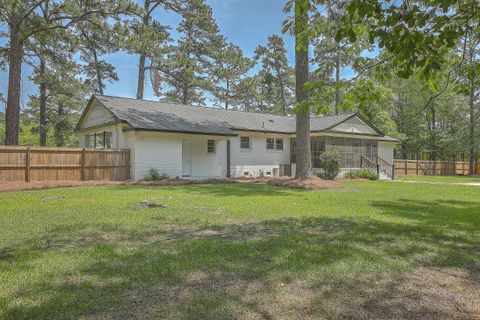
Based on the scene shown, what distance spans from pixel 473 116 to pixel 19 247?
4153 centimetres

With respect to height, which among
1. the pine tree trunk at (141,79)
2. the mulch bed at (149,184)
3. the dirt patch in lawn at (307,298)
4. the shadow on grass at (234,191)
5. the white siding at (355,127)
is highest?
the pine tree trunk at (141,79)

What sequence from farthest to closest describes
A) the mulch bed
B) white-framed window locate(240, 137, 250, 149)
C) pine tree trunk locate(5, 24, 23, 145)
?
white-framed window locate(240, 137, 250, 149), pine tree trunk locate(5, 24, 23, 145), the mulch bed

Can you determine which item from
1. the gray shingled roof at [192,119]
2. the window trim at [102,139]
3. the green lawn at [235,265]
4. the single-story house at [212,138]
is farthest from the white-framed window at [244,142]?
the green lawn at [235,265]

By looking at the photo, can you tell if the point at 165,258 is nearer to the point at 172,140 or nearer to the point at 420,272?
the point at 420,272

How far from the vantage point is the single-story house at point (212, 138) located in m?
19.0

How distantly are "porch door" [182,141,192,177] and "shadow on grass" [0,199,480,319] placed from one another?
15.2 m

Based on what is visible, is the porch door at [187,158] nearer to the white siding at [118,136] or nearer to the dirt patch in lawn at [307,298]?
the white siding at [118,136]

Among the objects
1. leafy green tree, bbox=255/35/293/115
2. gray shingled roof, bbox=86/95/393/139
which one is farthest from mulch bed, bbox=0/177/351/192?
leafy green tree, bbox=255/35/293/115

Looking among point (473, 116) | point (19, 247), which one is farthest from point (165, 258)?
point (473, 116)

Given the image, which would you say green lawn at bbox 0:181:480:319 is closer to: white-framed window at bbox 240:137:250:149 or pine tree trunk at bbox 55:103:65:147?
white-framed window at bbox 240:137:250:149

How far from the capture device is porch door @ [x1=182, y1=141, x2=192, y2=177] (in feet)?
70.7

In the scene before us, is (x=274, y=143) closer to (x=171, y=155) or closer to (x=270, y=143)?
(x=270, y=143)

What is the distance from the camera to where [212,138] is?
2148cm

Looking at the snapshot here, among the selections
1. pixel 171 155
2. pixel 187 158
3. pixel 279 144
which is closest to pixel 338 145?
pixel 279 144
